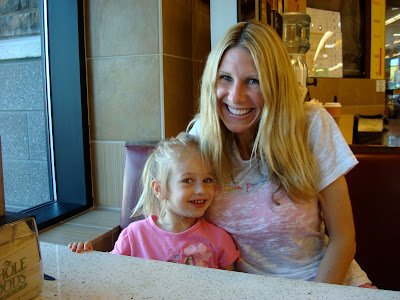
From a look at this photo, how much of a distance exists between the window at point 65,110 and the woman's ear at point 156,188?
720 millimetres

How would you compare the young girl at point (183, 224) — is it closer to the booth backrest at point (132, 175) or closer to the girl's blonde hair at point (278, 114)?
the girl's blonde hair at point (278, 114)

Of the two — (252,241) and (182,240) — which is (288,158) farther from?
(182,240)

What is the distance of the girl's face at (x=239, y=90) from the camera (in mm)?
1182

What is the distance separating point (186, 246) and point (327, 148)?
575mm

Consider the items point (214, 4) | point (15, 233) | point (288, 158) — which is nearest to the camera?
point (15, 233)

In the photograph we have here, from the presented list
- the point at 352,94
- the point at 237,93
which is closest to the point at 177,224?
the point at 237,93

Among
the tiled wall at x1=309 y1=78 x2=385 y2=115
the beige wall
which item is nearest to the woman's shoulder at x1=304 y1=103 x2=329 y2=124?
the beige wall

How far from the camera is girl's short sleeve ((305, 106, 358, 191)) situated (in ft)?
3.77

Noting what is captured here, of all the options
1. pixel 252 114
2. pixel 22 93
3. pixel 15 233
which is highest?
pixel 22 93

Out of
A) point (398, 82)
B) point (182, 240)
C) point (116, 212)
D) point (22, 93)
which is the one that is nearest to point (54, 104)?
point (22, 93)

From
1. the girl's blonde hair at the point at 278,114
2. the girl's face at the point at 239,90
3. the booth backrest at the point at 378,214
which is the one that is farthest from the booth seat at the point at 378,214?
the girl's face at the point at 239,90

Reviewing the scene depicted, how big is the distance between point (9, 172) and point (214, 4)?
129cm

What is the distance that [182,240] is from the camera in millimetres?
1262

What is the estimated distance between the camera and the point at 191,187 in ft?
4.06
